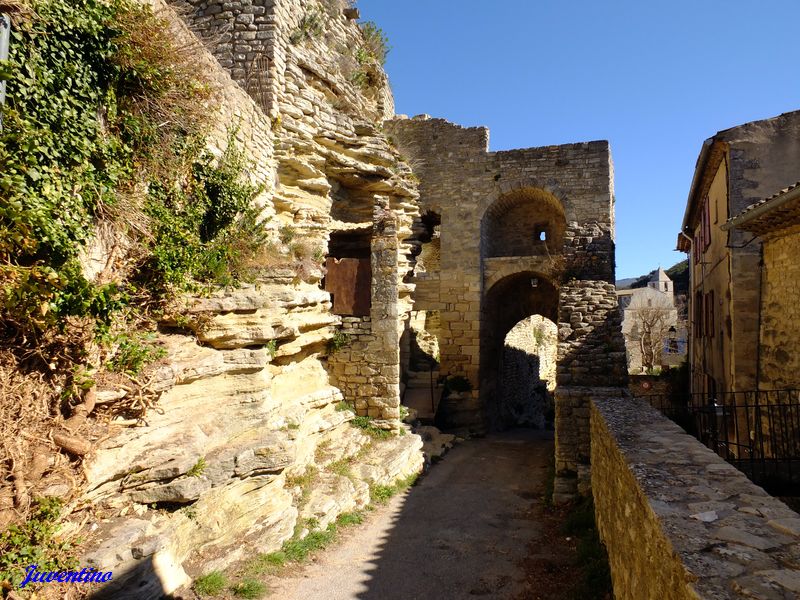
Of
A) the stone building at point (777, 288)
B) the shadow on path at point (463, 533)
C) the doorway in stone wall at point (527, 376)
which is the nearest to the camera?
the shadow on path at point (463, 533)

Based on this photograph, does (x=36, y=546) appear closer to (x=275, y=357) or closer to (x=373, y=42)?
(x=275, y=357)

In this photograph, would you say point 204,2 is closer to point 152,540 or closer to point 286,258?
point 286,258

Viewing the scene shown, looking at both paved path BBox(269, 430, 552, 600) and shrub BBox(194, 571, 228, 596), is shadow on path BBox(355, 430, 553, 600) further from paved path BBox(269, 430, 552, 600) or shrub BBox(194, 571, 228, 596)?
shrub BBox(194, 571, 228, 596)

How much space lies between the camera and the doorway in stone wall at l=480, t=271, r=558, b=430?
645 inches

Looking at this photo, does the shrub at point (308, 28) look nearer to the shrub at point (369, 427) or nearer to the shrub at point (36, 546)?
the shrub at point (369, 427)

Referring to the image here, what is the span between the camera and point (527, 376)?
21172mm

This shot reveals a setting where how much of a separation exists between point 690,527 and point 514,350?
57.5ft

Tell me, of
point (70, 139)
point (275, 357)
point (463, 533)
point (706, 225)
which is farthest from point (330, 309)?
point (706, 225)

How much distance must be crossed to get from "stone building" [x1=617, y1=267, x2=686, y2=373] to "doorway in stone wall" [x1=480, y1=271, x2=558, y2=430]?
287cm

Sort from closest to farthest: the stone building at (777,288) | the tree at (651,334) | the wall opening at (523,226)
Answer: the stone building at (777,288), the wall opening at (523,226), the tree at (651,334)

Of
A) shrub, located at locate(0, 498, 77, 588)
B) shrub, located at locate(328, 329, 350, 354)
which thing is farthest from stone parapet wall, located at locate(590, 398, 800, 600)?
shrub, located at locate(328, 329, 350, 354)

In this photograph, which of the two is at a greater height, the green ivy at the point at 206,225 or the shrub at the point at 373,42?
the shrub at the point at 373,42

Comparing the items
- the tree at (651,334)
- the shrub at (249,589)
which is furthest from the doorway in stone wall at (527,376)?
Answer: the shrub at (249,589)

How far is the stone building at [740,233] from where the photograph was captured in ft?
28.7
